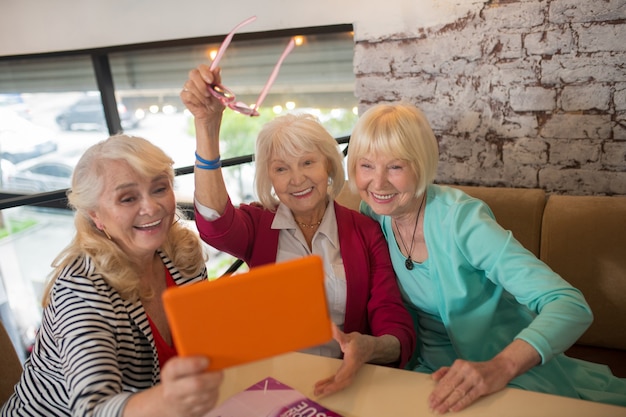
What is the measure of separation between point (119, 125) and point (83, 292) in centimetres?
287

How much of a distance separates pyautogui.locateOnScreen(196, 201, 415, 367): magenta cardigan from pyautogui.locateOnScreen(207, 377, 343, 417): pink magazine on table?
388 millimetres

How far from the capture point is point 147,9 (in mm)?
2990

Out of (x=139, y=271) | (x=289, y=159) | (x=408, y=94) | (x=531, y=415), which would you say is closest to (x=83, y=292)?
(x=139, y=271)

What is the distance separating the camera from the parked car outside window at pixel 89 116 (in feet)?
12.2

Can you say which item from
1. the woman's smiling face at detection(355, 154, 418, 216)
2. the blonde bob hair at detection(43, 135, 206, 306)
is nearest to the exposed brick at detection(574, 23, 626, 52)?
the woman's smiling face at detection(355, 154, 418, 216)

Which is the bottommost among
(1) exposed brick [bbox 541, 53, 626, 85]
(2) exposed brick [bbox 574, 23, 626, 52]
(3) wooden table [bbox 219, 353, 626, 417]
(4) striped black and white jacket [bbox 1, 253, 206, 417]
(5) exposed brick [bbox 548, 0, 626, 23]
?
(3) wooden table [bbox 219, 353, 626, 417]

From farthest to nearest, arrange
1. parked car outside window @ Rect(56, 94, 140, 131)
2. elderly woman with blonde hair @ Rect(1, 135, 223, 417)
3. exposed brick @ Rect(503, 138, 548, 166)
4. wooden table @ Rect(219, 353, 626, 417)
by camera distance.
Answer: parked car outside window @ Rect(56, 94, 140, 131) → exposed brick @ Rect(503, 138, 548, 166) → elderly woman with blonde hair @ Rect(1, 135, 223, 417) → wooden table @ Rect(219, 353, 626, 417)

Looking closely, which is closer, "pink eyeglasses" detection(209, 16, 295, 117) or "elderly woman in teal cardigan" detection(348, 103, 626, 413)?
"pink eyeglasses" detection(209, 16, 295, 117)

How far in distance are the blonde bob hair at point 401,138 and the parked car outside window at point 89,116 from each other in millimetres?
2726

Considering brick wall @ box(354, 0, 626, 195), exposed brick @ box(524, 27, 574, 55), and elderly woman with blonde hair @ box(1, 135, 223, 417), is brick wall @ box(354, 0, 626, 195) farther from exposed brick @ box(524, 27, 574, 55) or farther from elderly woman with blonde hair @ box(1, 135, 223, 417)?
elderly woman with blonde hair @ box(1, 135, 223, 417)

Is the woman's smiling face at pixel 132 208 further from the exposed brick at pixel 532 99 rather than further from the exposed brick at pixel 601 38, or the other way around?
the exposed brick at pixel 601 38

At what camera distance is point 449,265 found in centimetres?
142

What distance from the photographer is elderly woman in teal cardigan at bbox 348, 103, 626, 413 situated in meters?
1.33

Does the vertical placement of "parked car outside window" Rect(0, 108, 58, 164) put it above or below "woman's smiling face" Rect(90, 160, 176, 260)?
above
